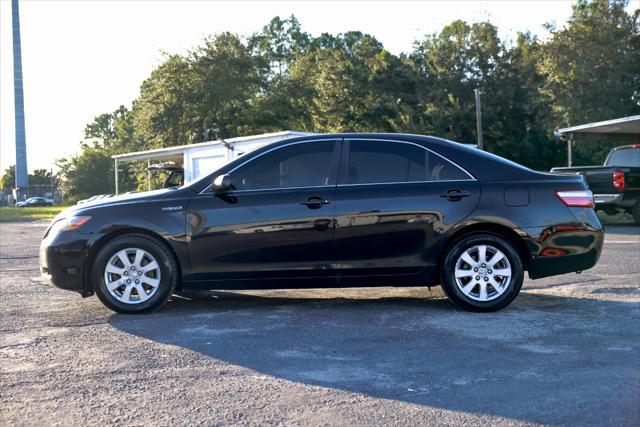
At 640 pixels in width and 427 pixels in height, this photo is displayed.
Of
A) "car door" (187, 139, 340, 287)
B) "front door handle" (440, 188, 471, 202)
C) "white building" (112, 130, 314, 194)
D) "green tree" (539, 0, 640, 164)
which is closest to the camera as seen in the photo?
"car door" (187, 139, 340, 287)

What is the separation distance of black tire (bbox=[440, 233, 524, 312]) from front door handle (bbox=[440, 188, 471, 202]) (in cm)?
37

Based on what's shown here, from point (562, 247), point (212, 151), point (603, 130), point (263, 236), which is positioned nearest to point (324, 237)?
point (263, 236)

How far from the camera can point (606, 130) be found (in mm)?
22469

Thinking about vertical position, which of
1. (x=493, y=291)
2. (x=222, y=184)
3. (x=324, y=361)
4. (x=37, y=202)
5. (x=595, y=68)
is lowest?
(x=324, y=361)

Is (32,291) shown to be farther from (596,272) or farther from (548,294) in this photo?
(596,272)

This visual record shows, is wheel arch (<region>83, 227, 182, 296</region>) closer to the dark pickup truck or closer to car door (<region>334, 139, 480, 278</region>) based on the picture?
car door (<region>334, 139, 480, 278</region>)

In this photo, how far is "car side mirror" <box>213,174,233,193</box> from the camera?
20.4 ft

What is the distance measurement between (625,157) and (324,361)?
14.3 meters

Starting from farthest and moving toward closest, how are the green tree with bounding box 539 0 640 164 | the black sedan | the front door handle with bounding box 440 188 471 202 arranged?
the black sedan < the green tree with bounding box 539 0 640 164 < the front door handle with bounding box 440 188 471 202

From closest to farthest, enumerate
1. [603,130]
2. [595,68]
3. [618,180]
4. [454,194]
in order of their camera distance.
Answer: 1. [454,194]
2. [618,180]
3. [603,130]
4. [595,68]

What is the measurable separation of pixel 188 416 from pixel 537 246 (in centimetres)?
381

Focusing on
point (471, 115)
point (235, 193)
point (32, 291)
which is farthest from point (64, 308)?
point (471, 115)

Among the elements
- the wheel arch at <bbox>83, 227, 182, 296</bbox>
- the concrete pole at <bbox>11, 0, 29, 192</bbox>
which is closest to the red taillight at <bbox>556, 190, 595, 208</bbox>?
the wheel arch at <bbox>83, 227, 182, 296</bbox>

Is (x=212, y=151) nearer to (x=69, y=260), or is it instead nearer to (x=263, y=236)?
(x=69, y=260)
